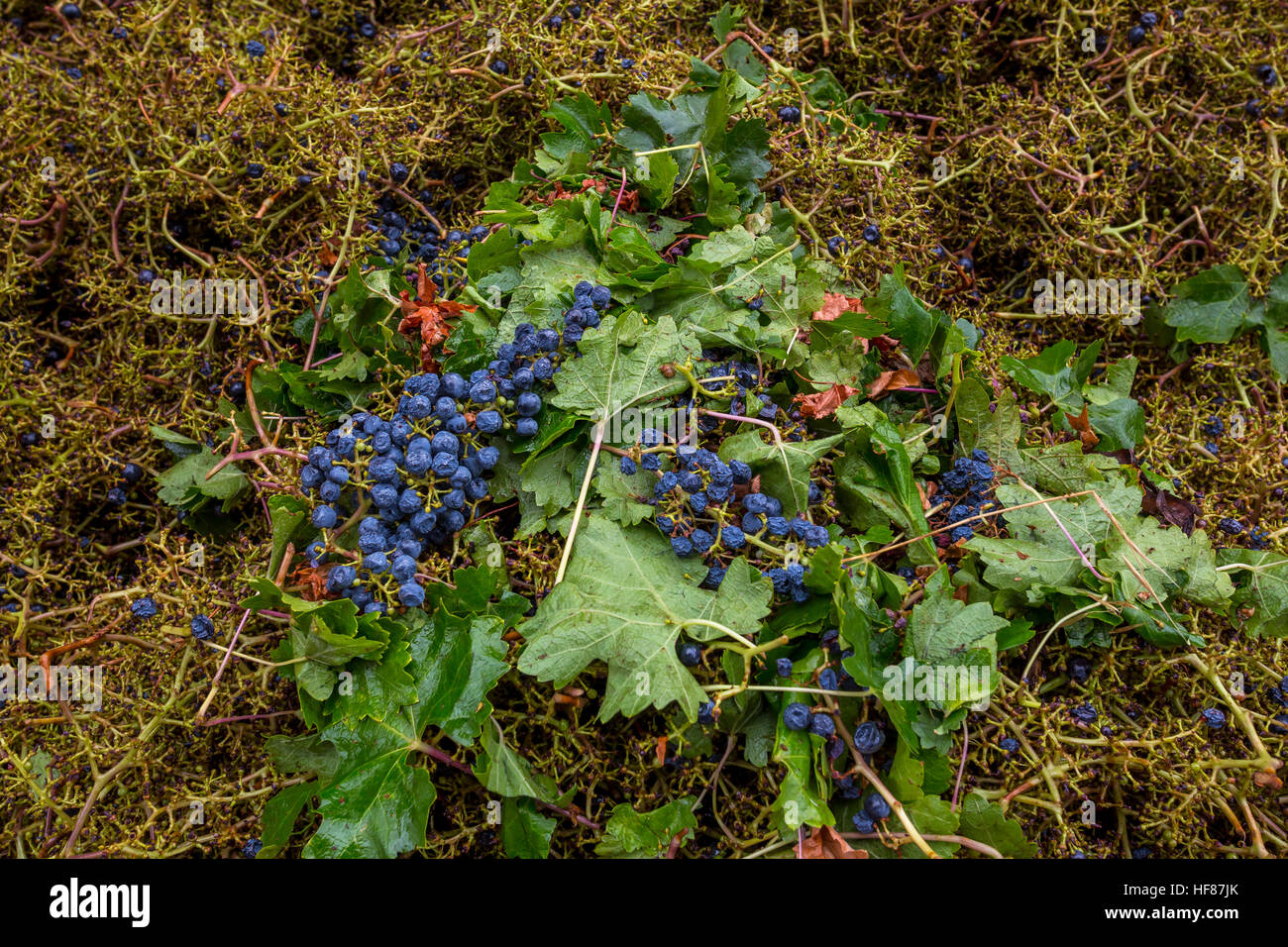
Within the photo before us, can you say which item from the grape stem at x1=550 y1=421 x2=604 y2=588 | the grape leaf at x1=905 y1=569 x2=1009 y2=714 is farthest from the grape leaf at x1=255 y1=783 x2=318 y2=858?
the grape leaf at x1=905 y1=569 x2=1009 y2=714

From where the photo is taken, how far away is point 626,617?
152cm

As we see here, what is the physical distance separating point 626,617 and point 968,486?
0.84 m

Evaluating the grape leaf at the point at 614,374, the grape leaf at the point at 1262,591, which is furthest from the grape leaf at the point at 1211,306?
the grape leaf at the point at 614,374

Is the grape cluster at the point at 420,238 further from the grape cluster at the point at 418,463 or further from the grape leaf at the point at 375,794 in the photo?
the grape leaf at the point at 375,794

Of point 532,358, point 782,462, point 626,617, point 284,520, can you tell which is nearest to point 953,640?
point 782,462

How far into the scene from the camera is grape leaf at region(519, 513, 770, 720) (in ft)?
4.82

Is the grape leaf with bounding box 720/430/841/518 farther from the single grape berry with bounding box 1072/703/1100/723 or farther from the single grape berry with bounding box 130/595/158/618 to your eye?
the single grape berry with bounding box 130/595/158/618

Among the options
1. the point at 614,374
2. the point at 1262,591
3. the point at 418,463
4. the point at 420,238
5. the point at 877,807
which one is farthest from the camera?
the point at 420,238

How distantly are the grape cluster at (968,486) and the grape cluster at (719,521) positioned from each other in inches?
13.1

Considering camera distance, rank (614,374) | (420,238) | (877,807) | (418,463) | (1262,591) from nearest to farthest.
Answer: (877,807)
(418,463)
(614,374)
(1262,591)
(420,238)

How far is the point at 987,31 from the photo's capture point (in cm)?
243

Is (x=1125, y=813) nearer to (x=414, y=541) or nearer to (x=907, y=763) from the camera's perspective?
(x=907, y=763)

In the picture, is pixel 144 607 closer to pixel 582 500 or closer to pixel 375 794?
pixel 375 794
